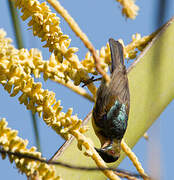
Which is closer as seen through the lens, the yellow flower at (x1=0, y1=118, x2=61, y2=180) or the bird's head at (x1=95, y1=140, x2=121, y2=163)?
the yellow flower at (x1=0, y1=118, x2=61, y2=180)

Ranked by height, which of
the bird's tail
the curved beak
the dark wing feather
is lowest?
the curved beak

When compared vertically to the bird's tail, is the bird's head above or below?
below

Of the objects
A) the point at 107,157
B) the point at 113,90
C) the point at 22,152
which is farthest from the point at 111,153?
the point at 22,152

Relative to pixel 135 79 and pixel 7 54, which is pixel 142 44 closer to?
pixel 135 79

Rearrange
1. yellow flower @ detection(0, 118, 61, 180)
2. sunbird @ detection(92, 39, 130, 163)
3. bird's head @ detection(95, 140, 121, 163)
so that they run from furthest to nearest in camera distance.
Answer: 1. sunbird @ detection(92, 39, 130, 163)
2. bird's head @ detection(95, 140, 121, 163)
3. yellow flower @ detection(0, 118, 61, 180)

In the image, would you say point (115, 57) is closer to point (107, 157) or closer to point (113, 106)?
point (113, 106)

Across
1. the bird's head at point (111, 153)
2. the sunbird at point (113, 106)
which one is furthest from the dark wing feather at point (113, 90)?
the bird's head at point (111, 153)

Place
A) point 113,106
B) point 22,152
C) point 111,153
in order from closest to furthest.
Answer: point 22,152 → point 111,153 → point 113,106

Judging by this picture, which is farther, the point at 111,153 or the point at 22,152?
the point at 111,153

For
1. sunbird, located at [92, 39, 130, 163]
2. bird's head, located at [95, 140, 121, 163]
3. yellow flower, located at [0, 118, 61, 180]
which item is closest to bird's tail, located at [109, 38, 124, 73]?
sunbird, located at [92, 39, 130, 163]

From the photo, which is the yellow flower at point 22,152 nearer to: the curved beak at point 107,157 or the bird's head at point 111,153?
the bird's head at point 111,153

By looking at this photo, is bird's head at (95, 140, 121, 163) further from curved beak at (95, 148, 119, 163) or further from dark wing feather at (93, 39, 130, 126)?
dark wing feather at (93, 39, 130, 126)
